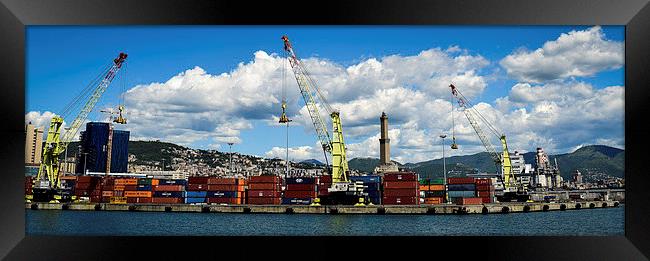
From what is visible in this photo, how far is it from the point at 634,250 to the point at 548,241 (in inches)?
50.7

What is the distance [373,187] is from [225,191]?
38.8ft

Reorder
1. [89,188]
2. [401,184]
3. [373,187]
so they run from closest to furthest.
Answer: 1. [401,184]
2. [373,187]
3. [89,188]

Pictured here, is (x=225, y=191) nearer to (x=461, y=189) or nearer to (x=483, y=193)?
(x=461, y=189)

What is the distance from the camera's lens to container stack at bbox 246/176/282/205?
4409cm

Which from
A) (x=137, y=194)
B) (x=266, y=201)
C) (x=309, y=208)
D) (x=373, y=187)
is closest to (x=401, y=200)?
(x=373, y=187)

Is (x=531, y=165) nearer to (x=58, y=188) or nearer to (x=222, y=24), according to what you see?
(x=58, y=188)

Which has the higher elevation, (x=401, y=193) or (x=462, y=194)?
(x=401, y=193)

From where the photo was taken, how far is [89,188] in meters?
50.7

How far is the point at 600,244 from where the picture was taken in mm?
9312

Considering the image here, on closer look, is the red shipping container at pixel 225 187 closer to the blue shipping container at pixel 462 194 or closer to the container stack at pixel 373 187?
the container stack at pixel 373 187

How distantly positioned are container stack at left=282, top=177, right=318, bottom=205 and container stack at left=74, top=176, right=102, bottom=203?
18137 millimetres

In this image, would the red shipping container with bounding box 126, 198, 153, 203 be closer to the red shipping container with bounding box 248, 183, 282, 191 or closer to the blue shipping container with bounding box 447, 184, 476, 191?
the red shipping container with bounding box 248, 183, 282, 191

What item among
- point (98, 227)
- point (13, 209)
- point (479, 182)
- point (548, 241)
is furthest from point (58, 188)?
point (548, 241)

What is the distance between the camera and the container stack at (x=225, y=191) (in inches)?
1788
